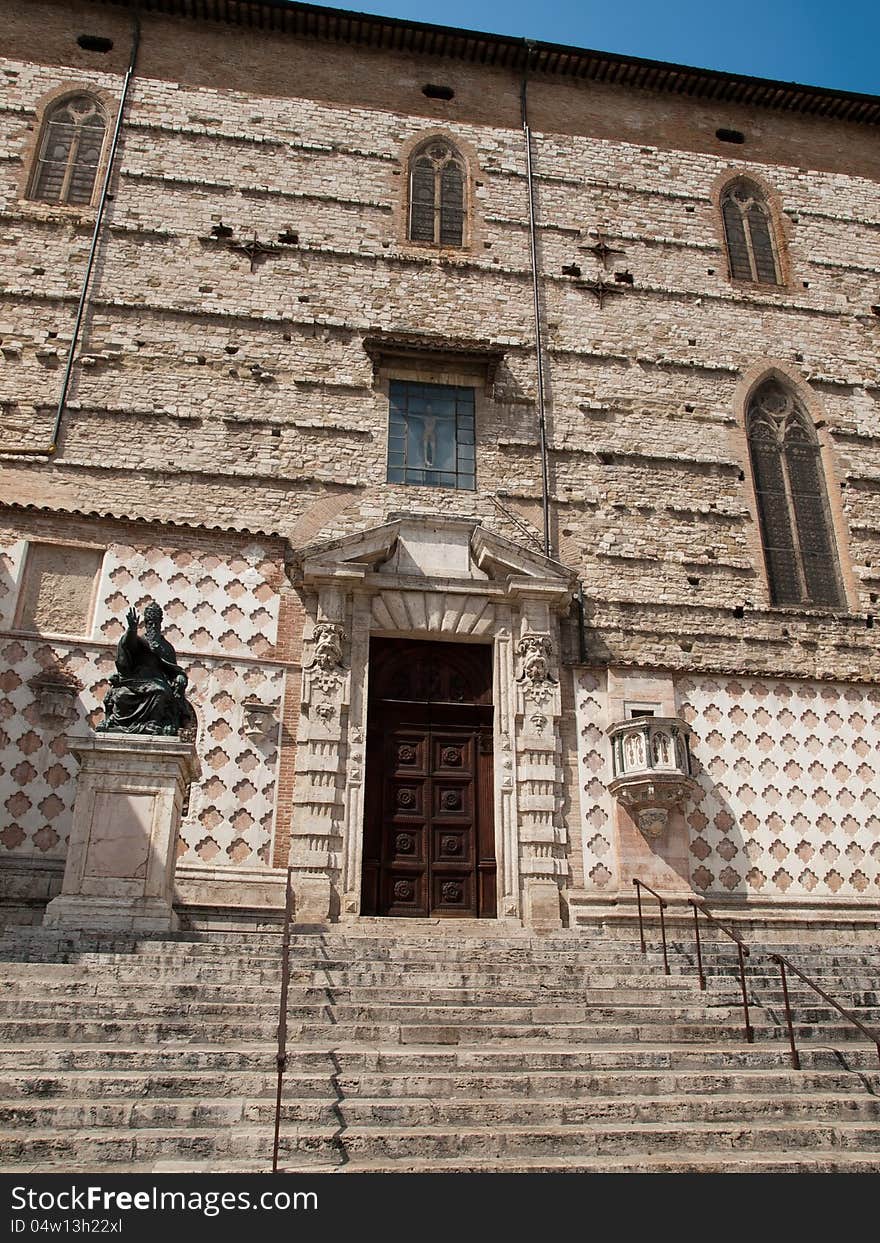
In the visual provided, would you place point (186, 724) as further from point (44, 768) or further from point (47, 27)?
point (47, 27)

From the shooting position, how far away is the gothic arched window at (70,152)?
14.6 meters

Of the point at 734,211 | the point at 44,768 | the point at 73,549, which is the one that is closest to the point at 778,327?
the point at 734,211

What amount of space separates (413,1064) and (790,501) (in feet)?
36.3

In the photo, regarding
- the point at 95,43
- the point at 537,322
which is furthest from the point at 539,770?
the point at 95,43

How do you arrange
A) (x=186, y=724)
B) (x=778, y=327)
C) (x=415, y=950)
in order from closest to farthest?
(x=415, y=950)
(x=186, y=724)
(x=778, y=327)

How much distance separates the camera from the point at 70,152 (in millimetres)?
14898

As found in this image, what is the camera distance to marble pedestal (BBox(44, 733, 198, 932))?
838 cm

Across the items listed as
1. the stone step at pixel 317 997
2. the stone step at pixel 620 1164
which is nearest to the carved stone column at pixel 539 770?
the stone step at pixel 317 997

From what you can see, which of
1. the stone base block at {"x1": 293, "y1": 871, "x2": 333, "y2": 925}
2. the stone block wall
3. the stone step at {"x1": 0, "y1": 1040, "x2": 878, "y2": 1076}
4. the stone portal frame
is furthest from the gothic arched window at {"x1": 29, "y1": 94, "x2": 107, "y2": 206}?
the stone step at {"x1": 0, "y1": 1040, "x2": 878, "y2": 1076}

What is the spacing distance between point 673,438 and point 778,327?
316 centimetres

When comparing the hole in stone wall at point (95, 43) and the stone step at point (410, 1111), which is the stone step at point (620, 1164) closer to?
the stone step at point (410, 1111)

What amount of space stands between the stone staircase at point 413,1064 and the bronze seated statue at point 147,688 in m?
2.11

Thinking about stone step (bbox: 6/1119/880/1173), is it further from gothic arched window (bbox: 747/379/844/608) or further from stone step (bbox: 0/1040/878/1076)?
gothic arched window (bbox: 747/379/844/608)

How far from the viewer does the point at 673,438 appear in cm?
1429
